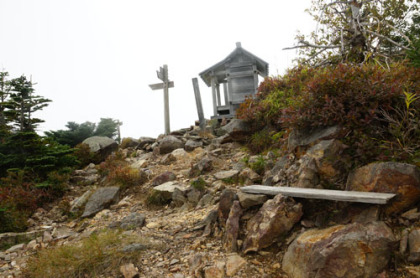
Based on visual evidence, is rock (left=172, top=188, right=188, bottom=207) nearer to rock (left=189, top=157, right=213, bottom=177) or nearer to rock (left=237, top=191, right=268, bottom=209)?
rock (left=189, top=157, right=213, bottom=177)

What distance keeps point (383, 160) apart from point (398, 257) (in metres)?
1.37

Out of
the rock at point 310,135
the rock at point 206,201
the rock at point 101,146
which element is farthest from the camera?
the rock at point 101,146

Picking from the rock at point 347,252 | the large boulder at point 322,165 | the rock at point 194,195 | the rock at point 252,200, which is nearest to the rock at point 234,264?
the rock at point 347,252

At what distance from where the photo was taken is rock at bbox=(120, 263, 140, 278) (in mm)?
3816

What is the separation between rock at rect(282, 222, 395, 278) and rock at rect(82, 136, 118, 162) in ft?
35.8

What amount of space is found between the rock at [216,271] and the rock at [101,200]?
15.4ft

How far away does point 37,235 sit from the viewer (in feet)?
21.1

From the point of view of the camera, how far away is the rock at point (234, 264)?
352 cm

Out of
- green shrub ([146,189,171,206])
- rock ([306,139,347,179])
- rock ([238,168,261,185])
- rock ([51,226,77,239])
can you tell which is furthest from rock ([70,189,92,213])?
rock ([306,139,347,179])

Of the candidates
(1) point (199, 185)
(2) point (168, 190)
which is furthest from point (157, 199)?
(1) point (199, 185)

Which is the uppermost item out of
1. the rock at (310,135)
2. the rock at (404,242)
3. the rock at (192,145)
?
the rock at (310,135)

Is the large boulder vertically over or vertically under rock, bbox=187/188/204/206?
over

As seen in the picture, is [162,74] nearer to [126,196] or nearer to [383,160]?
[126,196]

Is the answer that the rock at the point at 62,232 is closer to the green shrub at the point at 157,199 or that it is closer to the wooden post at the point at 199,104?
the green shrub at the point at 157,199
